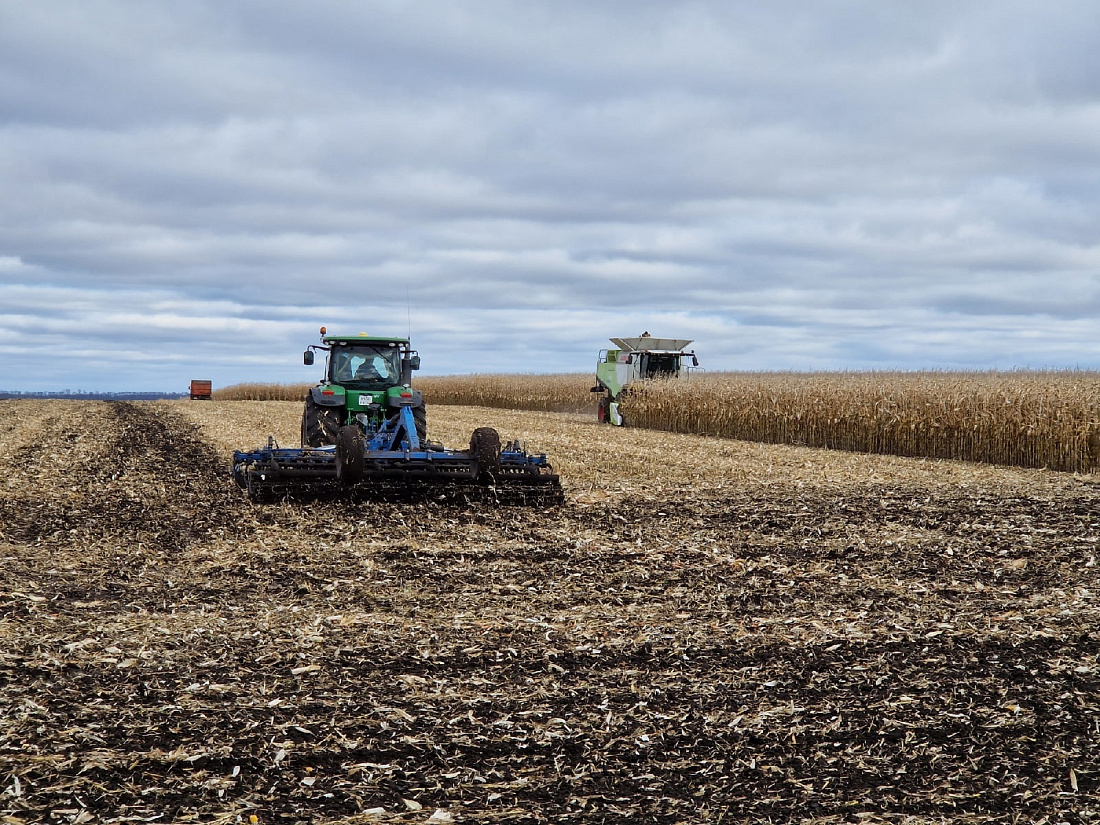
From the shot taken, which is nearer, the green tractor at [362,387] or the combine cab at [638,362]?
the green tractor at [362,387]

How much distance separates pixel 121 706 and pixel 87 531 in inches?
222

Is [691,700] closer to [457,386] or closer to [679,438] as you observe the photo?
[679,438]

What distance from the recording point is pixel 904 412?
810 inches

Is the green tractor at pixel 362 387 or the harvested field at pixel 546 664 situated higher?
the green tractor at pixel 362 387

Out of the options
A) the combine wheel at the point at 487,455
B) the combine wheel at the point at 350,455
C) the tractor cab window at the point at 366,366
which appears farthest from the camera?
the tractor cab window at the point at 366,366

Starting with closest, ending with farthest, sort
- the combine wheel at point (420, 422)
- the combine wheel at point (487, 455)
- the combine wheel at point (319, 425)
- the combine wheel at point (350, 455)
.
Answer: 1. the combine wheel at point (350, 455)
2. the combine wheel at point (487, 455)
3. the combine wheel at point (319, 425)
4. the combine wheel at point (420, 422)

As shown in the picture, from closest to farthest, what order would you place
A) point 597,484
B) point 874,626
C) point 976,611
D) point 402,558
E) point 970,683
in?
point 970,683, point 874,626, point 976,611, point 402,558, point 597,484

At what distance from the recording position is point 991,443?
18953mm

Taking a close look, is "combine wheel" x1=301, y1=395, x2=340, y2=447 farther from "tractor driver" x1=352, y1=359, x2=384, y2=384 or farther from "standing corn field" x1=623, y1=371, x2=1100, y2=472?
"standing corn field" x1=623, y1=371, x2=1100, y2=472

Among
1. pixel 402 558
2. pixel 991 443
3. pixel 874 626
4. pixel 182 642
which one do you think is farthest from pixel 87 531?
pixel 991 443

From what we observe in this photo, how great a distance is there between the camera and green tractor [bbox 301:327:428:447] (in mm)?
13469

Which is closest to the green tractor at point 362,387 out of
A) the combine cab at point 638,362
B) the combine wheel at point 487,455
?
the combine wheel at point 487,455

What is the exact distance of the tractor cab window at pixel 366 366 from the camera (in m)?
14.0

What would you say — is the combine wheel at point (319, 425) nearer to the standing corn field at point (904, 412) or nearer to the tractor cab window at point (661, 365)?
the standing corn field at point (904, 412)
